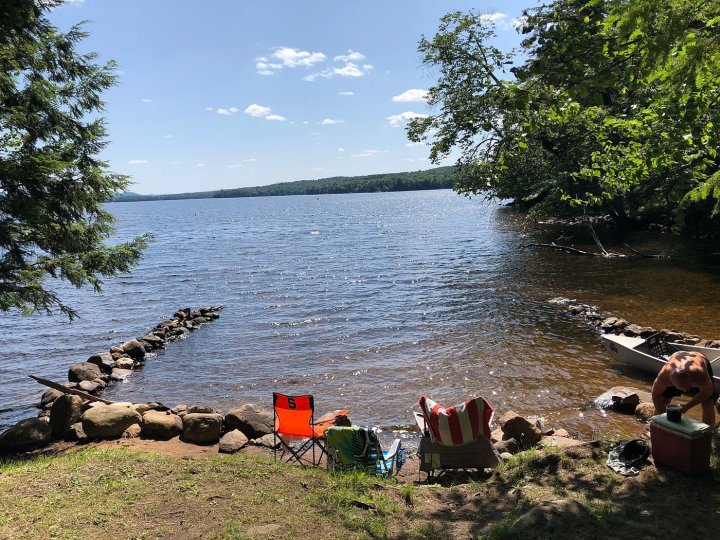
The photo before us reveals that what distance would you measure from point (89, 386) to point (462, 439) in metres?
11.0

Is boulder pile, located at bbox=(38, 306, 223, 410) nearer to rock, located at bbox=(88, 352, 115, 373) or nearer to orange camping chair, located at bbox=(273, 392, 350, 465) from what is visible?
rock, located at bbox=(88, 352, 115, 373)

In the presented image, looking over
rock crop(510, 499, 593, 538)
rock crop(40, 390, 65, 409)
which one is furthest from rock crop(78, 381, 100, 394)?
rock crop(510, 499, 593, 538)

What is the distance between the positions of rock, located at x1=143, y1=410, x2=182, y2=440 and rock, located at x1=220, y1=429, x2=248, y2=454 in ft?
3.98

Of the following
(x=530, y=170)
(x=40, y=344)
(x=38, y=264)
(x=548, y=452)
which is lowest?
(x=40, y=344)

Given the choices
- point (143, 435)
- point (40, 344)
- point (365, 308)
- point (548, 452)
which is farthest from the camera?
point (365, 308)

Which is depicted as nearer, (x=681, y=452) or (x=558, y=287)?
(x=681, y=452)

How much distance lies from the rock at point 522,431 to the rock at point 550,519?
3727 mm

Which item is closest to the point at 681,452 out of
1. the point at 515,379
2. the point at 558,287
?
the point at 515,379

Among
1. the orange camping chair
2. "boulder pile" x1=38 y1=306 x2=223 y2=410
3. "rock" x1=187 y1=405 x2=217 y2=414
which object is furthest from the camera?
"boulder pile" x1=38 y1=306 x2=223 y2=410

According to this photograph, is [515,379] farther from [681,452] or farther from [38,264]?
[38,264]

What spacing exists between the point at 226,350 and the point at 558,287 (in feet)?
50.3

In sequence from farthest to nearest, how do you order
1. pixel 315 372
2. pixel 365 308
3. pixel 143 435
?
1. pixel 365 308
2. pixel 315 372
3. pixel 143 435

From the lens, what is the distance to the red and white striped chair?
7098 mm

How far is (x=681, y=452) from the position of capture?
18.3 feet
